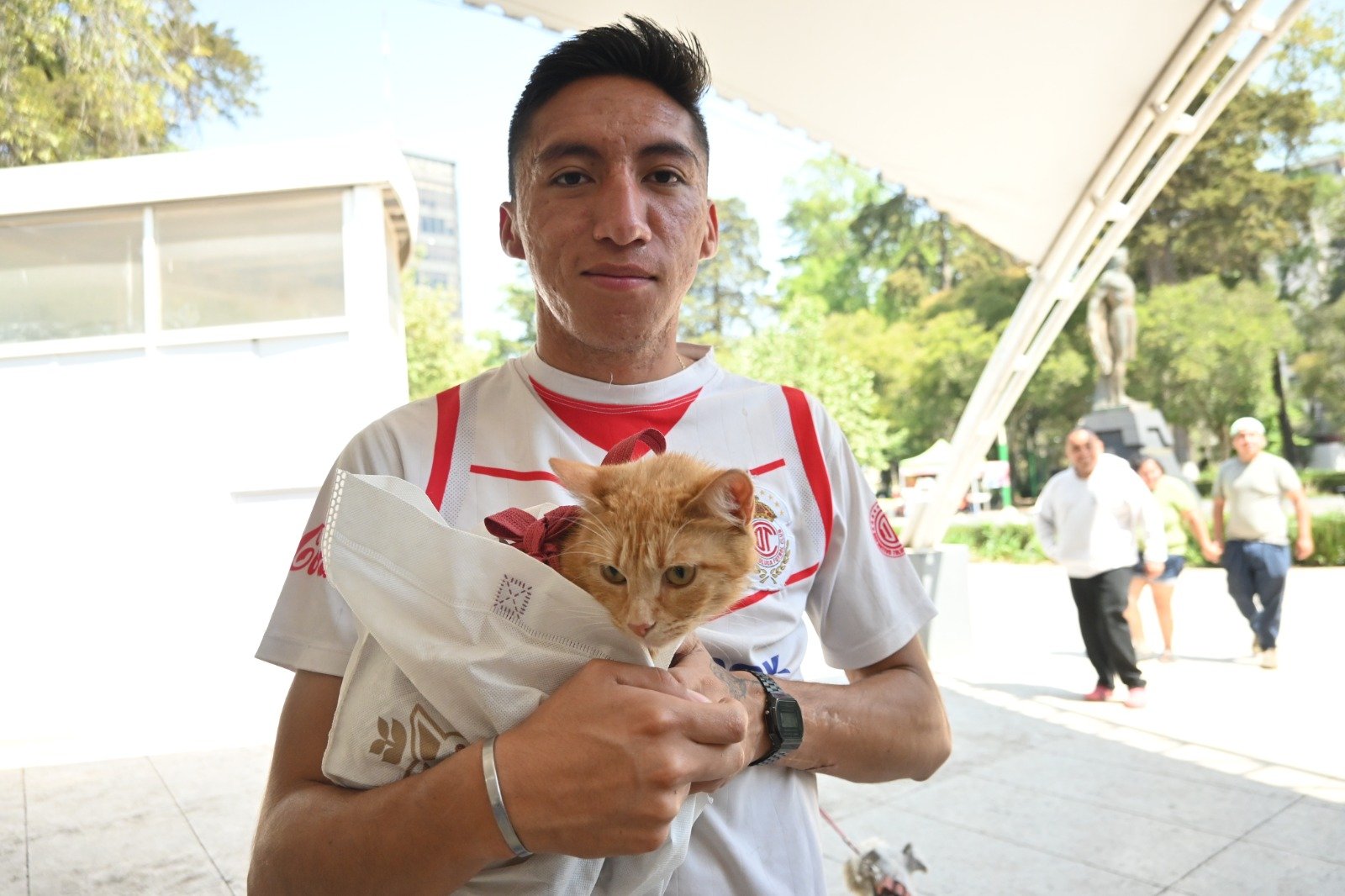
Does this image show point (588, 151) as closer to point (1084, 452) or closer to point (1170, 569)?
point (1084, 452)

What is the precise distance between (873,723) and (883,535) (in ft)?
1.26

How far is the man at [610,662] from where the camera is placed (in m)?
1.26

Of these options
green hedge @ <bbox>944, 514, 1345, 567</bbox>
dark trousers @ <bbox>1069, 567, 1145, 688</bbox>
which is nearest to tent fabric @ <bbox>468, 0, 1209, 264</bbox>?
dark trousers @ <bbox>1069, 567, 1145, 688</bbox>

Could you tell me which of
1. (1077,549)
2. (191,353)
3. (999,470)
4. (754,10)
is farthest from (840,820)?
(999,470)

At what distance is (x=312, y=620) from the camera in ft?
4.94

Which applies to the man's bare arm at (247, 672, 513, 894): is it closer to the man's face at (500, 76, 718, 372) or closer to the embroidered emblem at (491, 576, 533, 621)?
the embroidered emblem at (491, 576, 533, 621)

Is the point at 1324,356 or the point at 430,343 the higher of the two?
the point at 430,343

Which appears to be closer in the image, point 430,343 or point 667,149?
point 667,149

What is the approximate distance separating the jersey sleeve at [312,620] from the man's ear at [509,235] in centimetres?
69

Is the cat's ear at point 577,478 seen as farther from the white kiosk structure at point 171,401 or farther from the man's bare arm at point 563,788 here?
the white kiosk structure at point 171,401

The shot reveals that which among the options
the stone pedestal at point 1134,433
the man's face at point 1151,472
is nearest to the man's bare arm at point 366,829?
the man's face at point 1151,472

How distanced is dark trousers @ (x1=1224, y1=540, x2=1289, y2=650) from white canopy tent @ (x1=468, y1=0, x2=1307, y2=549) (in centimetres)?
349

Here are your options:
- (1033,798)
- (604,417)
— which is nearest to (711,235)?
(604,417)

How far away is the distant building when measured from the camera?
353 feet
